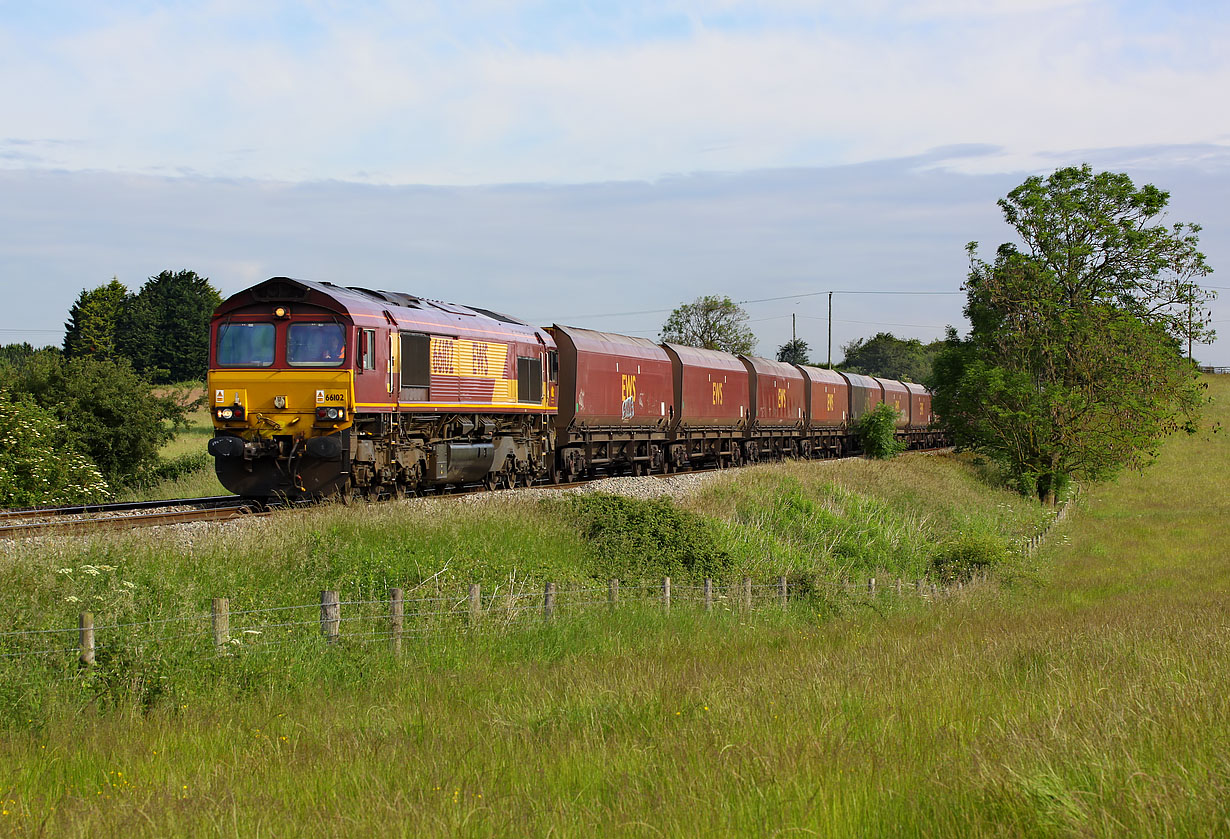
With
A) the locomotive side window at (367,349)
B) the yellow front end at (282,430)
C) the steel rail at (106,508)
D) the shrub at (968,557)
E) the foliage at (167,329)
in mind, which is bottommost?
the shrub at (968,557)

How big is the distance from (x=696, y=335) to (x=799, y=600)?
298 ft

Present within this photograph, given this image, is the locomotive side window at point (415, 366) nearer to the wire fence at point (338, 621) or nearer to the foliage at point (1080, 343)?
the wire fence at point (338, 621)

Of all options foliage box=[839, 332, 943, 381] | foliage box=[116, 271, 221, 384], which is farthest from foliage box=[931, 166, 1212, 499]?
foliage box=[839, 332, 943, 381]

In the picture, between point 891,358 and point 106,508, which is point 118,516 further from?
point 891,358

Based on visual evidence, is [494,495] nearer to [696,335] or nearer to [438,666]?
[438,666]

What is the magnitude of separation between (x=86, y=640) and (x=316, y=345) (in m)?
10.4

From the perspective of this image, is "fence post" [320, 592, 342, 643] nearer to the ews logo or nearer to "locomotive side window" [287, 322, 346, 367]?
"locomotive side window" [287, 322, 346, 367]

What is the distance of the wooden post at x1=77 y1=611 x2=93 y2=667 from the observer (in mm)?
8945

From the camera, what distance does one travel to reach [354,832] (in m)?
5.23

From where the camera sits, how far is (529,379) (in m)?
25.2

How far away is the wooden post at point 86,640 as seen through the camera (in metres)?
8.95

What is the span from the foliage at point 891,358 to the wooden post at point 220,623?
148m

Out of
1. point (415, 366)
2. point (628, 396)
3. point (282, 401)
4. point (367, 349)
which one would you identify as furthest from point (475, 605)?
point (628, 396)

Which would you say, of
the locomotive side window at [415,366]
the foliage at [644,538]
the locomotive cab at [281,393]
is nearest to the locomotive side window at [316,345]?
the locomotive cab at [281,393]
